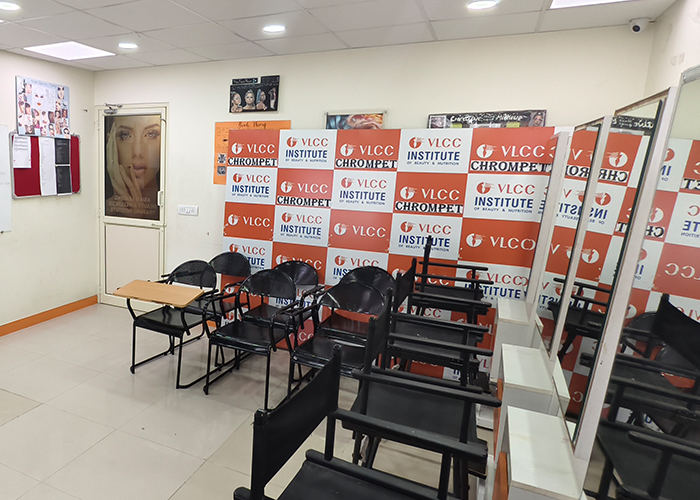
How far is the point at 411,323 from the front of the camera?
2.68m

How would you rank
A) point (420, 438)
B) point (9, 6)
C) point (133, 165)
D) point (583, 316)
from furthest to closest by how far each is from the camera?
point (133, 165) → point (9, 6) → point (583, 316) → point (420, 438)

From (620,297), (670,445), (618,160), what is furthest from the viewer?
(618,160)

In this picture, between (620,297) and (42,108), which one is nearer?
(620,297)

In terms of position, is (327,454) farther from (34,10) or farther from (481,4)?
(34,10)

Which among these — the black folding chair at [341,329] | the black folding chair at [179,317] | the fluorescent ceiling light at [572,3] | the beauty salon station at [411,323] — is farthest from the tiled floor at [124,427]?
the fluorescent ceiling light at [572,3]

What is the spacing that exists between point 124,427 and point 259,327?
109 cm

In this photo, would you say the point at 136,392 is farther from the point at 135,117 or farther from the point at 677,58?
the point at 677,58

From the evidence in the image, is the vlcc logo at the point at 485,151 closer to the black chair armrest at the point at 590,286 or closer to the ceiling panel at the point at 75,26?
the black chair armrest at the point at 590,286

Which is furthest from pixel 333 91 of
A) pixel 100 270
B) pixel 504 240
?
pixel 100 270

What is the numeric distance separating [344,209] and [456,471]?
2.14m

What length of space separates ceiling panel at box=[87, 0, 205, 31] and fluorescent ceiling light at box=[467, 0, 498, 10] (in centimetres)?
186

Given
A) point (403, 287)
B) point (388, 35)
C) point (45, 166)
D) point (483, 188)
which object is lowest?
point (403, 287)

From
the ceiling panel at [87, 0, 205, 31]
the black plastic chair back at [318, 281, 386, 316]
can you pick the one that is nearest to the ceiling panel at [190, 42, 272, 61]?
the ceiling panel at [87, 0, 205, 31]

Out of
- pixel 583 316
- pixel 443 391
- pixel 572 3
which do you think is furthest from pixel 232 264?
pixel 572 3
